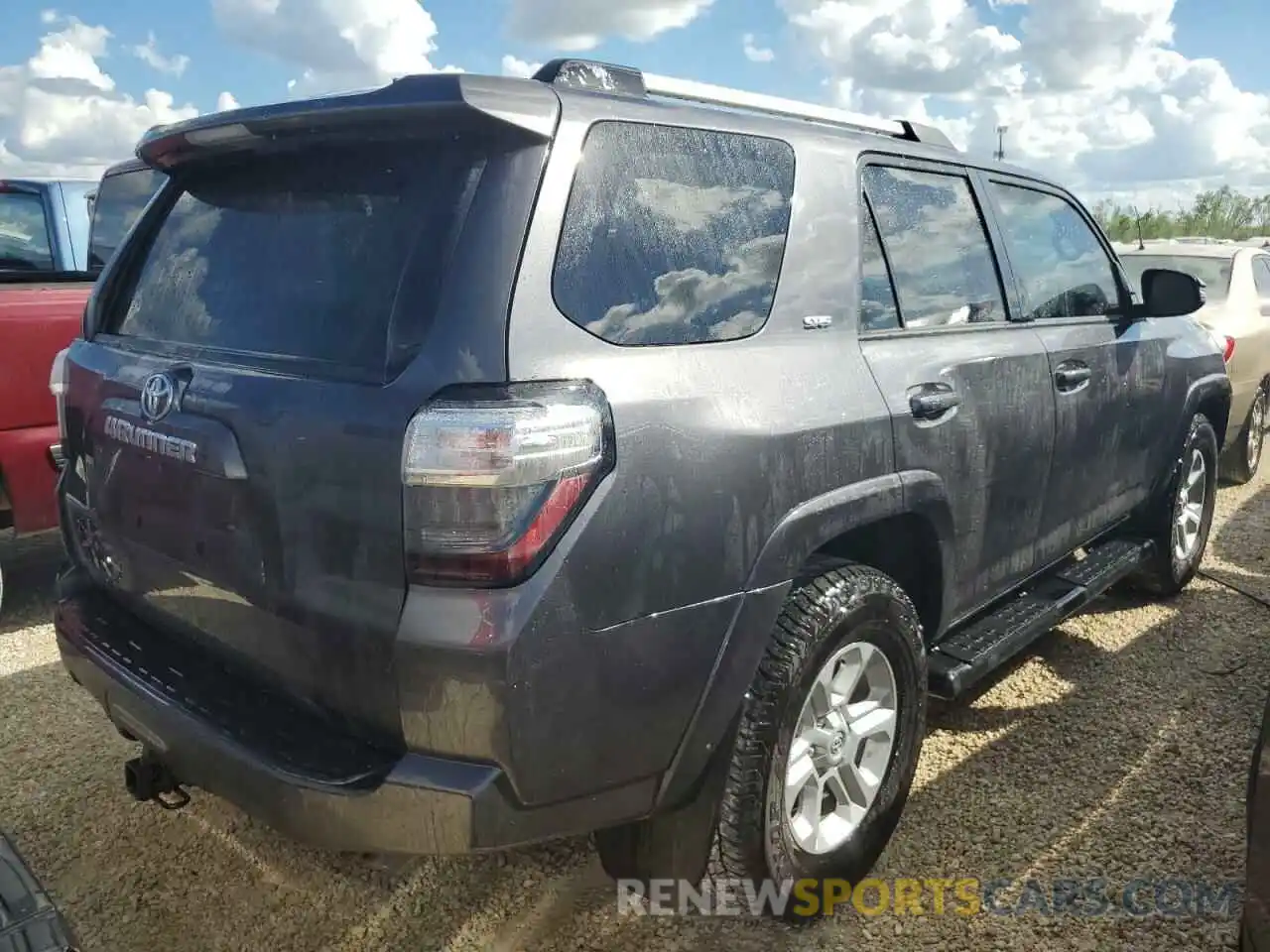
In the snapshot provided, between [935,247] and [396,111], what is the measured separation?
1.69 meters

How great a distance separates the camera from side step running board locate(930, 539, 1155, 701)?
2879mm

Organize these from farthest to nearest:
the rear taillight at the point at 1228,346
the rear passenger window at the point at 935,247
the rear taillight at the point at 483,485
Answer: the rear taillight at the point at 1228,346 → the rear passenger window at the point at 935,247 → the rear taillight at the point at 483,485

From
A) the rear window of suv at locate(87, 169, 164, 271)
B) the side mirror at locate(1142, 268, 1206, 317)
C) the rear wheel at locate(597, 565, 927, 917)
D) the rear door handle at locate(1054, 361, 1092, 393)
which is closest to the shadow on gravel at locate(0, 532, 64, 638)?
the rear window of suv at locate(87, 169, 164, 271)

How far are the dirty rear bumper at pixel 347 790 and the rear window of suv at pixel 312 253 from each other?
2.34ft

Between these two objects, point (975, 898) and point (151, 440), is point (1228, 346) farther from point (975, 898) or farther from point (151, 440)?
point (151, 440)

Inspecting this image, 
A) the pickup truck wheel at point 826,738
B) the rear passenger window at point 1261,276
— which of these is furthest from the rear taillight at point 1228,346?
the pickup truck wheel at point 826,738

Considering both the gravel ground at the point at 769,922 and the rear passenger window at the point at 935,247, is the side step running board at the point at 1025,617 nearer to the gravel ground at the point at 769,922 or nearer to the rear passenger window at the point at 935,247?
the gravel ground at the point at 769,922

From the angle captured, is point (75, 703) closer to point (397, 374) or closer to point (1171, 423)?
point (397, 374)

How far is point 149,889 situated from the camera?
2623 mm

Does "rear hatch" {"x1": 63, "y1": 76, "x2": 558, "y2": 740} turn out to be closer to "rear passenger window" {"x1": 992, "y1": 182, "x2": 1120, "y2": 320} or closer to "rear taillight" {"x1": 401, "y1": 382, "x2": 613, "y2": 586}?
"rear taillight" {"x1": 401, "y1": 382, "x2": 613, "y2": 586}

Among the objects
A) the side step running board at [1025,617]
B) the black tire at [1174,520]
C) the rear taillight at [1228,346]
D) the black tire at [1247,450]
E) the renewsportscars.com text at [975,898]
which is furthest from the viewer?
the black tire at [1247,450]

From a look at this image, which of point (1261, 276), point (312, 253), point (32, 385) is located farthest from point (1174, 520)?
point (32, 385)

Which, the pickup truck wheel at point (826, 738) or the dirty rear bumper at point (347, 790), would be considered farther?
the pickup truck wheel at point (826, 738)

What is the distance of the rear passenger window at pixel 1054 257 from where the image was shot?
3.39 m
